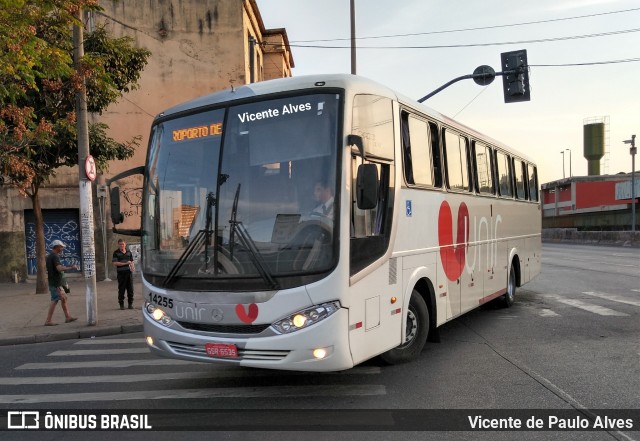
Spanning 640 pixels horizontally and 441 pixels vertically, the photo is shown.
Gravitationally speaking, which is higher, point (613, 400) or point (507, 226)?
point (507, 226)

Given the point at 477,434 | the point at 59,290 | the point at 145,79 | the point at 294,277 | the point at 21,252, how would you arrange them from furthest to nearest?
1. the point at 145,79
2. the point at 21,252
3. the point at 59,290
4. the point at 294,277
5. the point at 477,434

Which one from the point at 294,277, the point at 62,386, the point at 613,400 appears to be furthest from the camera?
the point at 62,386

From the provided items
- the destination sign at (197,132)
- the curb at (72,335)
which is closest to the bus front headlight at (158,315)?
the destination sign at (197,132)

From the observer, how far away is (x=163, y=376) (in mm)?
6496

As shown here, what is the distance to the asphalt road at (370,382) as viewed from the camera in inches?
191

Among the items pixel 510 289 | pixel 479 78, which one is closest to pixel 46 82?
pixel 510 289

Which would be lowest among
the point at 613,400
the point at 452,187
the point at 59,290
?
the point at 613,400

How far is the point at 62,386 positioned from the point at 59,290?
169 inches

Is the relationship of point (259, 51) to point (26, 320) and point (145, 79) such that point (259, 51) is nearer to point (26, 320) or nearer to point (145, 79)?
point (145, 79)

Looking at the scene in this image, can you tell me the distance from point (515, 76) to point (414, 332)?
12362mm

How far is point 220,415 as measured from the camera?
4949mm

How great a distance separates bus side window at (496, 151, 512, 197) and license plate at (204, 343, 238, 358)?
6976 mm

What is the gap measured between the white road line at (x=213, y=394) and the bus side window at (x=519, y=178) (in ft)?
24.0

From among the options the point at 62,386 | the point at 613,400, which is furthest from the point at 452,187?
the point at 62,386
